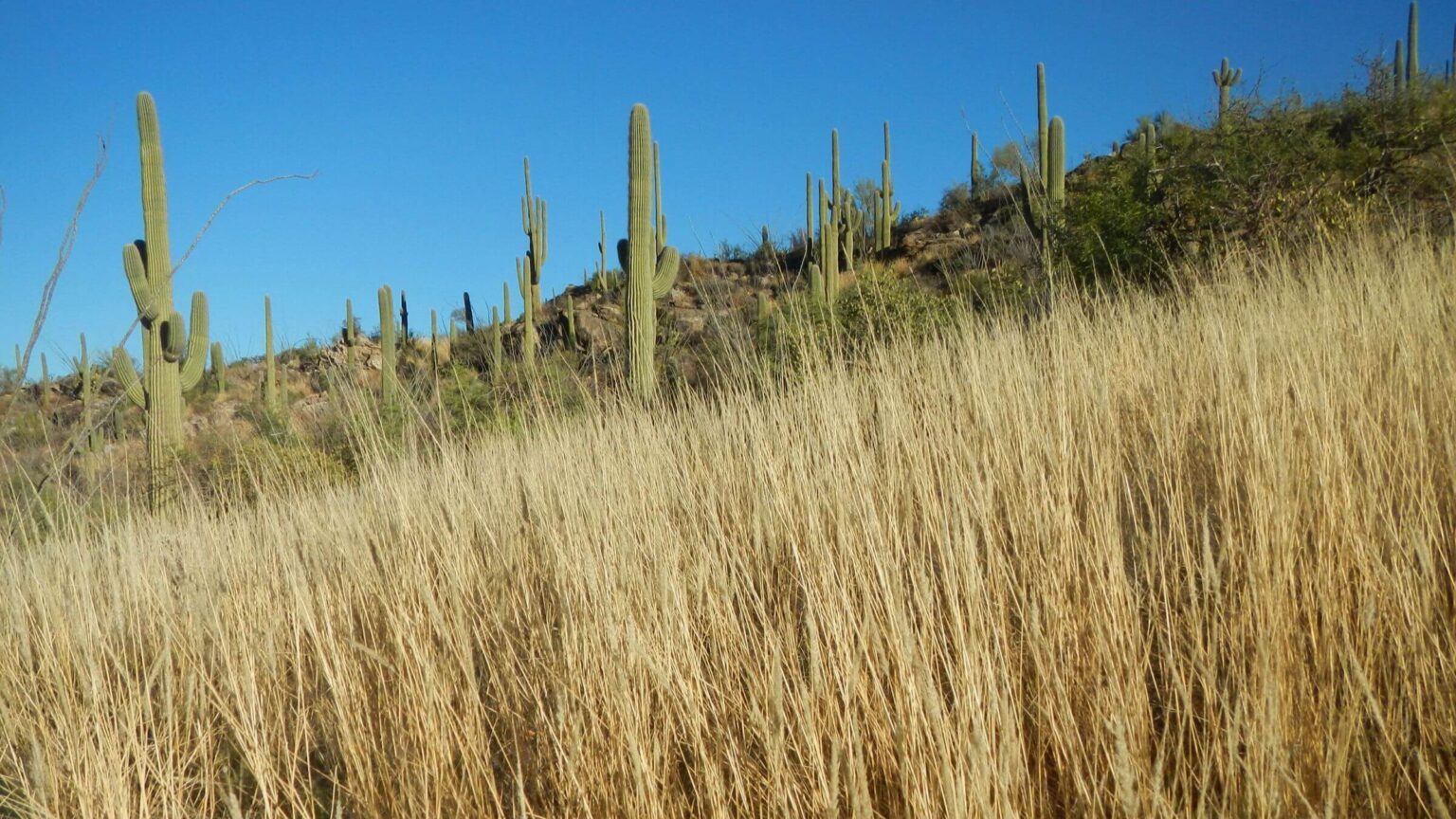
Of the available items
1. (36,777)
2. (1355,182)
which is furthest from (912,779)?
(1355,182)

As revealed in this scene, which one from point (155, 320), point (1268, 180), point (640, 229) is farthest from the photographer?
point (640, 229)

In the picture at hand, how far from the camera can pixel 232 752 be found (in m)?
2.52

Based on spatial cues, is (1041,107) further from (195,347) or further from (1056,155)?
(195,347)

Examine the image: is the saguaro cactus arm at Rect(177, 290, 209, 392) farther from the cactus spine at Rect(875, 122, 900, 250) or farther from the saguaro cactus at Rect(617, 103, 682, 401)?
the cactus spine at Rect(875, 122, 900, 250)

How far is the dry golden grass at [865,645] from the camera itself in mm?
1471

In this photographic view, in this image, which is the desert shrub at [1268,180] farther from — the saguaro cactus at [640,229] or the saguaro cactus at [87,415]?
the saguaro cactus at [87,415]

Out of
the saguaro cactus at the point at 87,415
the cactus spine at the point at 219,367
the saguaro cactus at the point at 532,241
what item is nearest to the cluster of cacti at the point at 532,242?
the saguaro cactus at the point at 532,241

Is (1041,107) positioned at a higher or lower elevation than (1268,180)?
higher

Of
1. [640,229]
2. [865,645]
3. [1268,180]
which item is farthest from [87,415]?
[1268,180]

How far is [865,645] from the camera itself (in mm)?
1564

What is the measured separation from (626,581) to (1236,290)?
168 inches

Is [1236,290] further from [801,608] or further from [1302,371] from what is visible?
[801,608]

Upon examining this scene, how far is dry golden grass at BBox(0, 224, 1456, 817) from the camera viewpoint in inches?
57.9

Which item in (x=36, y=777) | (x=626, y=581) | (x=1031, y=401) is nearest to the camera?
(x=36, y=777)
